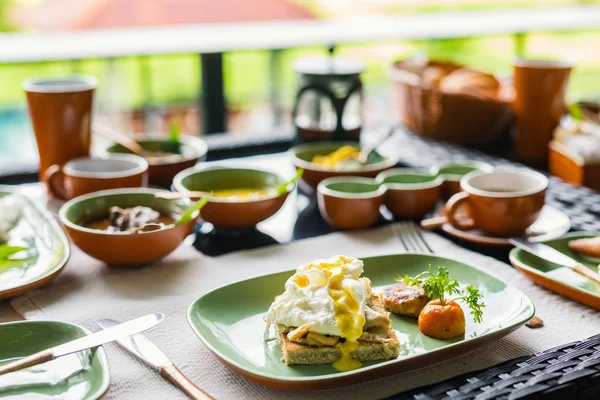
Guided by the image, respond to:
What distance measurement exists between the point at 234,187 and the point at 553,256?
2.41 feet

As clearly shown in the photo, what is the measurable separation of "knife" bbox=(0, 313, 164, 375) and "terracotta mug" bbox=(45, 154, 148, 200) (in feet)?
1.82

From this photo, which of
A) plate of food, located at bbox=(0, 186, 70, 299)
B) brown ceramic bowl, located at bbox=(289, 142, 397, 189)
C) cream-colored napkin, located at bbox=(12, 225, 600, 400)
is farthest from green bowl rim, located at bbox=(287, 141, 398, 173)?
plate of food, located at bbox=(0, 186, 70, 299)

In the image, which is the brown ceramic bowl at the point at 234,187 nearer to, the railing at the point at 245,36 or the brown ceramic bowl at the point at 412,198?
the brown ceramic bowl at the point at 412,198

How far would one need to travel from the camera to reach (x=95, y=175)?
5.07 feet

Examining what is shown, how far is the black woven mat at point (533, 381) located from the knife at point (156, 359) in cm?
26

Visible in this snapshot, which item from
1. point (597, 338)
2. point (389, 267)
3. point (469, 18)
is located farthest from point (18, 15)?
point (597, 338)

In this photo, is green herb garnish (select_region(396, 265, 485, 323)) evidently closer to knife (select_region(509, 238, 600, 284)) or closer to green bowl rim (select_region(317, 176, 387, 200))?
knife (select_region(509, 238, 600, 284))

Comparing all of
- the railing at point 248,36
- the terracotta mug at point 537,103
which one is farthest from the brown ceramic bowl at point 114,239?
the railing at point 248,36

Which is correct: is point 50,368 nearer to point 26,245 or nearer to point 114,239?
point 114,239

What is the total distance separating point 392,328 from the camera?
1.05 meters

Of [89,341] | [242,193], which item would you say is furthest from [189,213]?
[89,341]

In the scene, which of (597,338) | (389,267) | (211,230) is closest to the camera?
(597,338)

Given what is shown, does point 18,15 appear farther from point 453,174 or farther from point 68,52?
point 453,174

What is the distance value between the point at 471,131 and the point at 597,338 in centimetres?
105
